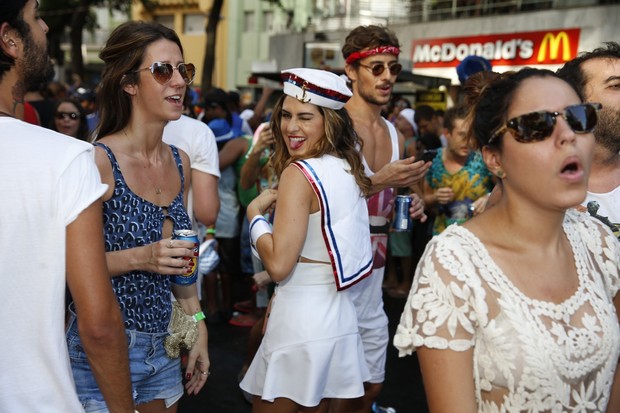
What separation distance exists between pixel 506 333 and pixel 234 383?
11.8ft

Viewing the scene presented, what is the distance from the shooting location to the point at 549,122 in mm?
1863

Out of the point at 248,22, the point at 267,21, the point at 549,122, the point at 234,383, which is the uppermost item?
the point at 248,22

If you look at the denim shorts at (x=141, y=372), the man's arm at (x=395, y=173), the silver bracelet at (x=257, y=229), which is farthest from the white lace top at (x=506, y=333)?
the man's arm at (x=395, y=173)

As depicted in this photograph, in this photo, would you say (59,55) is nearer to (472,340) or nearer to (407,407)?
(407,407)

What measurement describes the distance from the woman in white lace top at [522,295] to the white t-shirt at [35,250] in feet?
3.23

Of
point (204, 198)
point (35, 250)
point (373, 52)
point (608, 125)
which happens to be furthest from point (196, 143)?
point (35, 250)

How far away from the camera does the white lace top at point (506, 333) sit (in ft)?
5.99

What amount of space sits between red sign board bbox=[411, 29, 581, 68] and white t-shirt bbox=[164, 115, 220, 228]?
1593 cm

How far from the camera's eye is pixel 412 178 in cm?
372

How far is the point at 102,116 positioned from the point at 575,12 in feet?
60.1

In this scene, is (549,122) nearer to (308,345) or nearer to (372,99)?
(308,345)

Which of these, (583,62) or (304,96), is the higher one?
(583,62)

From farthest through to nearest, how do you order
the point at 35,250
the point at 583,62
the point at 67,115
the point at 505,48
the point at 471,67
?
the point at 505,48 < the point at 67,115 < the point at 471,67 < the point at 583,62 < the point at 35,250

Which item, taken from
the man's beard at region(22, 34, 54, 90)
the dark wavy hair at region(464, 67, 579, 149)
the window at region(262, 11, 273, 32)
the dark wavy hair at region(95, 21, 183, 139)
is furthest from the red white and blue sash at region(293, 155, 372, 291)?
the window at region(262, 11, 273, 32)
